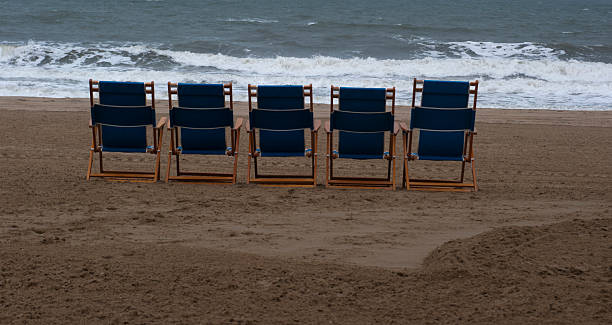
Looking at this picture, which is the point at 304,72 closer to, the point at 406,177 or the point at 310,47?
the point at 310,47

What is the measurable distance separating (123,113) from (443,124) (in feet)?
10.1

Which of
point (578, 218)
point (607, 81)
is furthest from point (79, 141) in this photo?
point (607, 81)

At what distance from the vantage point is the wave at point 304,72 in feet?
39.8

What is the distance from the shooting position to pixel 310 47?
64.2 ft

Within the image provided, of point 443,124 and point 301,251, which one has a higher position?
point 443,124

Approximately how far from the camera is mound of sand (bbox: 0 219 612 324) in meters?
2.94

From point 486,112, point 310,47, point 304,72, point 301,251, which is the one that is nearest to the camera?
point 301,251

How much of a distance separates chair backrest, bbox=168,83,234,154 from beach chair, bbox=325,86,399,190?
3.49ft

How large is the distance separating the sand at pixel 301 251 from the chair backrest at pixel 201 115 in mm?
490

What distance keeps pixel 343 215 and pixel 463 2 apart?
34.0m

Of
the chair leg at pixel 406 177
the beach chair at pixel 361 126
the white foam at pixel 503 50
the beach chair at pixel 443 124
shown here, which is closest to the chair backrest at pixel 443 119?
the beach chair at pixel 443 124

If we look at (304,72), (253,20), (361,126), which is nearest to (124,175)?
(361,126)

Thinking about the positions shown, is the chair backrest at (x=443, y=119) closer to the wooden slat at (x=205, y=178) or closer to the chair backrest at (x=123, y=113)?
the wooden slat at (x=205, y=178)

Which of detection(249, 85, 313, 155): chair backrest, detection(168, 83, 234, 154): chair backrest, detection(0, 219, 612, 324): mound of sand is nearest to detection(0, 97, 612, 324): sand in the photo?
detection(0, 219, 612, 324): mound of sand
